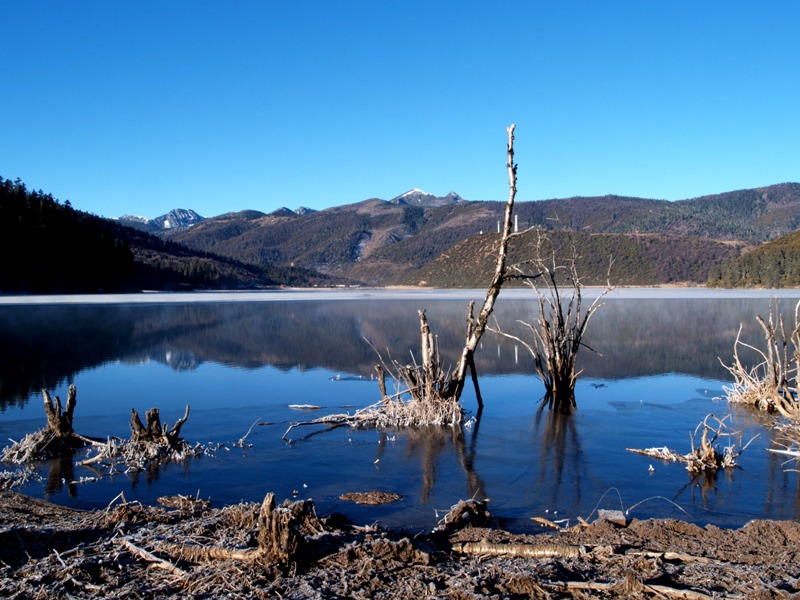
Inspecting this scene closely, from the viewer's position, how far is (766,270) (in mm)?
73250

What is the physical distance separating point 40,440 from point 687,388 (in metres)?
11.2

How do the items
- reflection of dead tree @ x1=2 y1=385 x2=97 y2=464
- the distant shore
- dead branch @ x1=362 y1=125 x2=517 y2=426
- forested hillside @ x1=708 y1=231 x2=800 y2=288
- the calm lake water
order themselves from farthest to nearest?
forested hillside @ x1=708 y1=231 x2=800 y2=288 < the distant shore < dead branch @ x1=362 y1=125 x2=517 y2=426 < reflection of dead tree @ x1=2 y1=385 x2=97 y2=464 < the calm lake water

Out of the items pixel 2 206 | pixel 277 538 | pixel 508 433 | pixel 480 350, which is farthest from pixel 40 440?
pixel 2 206

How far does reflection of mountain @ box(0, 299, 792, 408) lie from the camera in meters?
16.8

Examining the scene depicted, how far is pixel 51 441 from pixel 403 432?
4420mm

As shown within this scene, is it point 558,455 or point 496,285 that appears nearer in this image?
point 558,455

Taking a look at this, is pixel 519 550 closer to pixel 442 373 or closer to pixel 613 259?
pixel 442 373

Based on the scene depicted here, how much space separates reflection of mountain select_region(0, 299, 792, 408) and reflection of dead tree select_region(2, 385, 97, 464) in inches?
150

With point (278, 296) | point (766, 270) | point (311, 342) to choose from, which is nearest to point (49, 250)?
point (278, 296)

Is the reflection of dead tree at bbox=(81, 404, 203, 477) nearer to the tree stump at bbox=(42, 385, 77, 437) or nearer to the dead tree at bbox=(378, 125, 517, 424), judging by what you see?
the tree stump at bbox=(42, 385, 77, 437)

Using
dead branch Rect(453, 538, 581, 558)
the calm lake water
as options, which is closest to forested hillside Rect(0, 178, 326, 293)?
the calm lake water

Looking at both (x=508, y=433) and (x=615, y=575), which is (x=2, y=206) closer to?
(x=508, y=433)

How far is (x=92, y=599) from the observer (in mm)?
4023

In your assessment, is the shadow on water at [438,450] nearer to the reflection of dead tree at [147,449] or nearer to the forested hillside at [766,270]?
the reflection of dead tree at [147,449]
